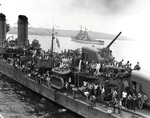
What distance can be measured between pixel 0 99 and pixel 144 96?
1640cm

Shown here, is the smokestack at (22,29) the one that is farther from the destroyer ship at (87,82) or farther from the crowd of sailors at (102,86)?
the crowd of sailors at (102,86)

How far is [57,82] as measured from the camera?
23.8 m

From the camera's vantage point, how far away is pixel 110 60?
26.1 m

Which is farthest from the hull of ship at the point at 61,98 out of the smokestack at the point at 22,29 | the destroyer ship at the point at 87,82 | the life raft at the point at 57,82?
the smokestack at the point at 22,29

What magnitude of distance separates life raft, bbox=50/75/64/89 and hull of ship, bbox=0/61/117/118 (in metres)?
0.64

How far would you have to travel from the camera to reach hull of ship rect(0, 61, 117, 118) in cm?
1912

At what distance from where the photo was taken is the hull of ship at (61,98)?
19.1 m

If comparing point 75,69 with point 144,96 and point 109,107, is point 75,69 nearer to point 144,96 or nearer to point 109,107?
point 109,107

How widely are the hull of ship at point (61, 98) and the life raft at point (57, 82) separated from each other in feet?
2.09

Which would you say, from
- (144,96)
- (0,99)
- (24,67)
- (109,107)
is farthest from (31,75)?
(144,96)

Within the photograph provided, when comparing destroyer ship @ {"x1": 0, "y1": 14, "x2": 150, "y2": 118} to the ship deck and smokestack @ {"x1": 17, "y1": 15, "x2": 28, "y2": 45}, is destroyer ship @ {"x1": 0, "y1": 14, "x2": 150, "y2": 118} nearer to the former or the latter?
the ship deck

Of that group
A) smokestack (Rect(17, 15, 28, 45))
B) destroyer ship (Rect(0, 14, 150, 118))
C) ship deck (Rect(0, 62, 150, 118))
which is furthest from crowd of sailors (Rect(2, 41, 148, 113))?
smokestack (Rect(17, 15, 28, 45))

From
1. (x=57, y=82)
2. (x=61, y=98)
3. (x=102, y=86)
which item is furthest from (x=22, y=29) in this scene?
(x=102, y=86)

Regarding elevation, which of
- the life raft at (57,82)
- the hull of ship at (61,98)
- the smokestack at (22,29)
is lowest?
the hull of ship at (61,98)
